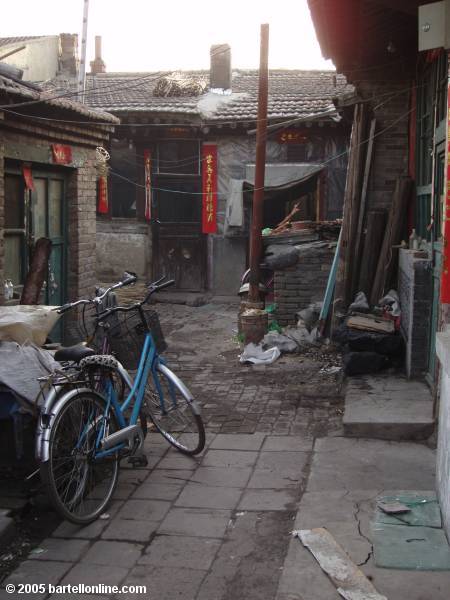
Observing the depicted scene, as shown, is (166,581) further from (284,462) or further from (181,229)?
(181,229)

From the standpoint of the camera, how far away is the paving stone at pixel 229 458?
5.71 meters

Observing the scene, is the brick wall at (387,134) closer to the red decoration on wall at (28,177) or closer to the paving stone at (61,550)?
the red decoration on wall at (28,177)

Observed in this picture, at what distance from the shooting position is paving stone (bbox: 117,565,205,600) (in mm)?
3662

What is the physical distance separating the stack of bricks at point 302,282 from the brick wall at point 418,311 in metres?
3.94

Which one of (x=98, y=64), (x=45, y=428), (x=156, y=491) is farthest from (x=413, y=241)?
(x=98, y=64)

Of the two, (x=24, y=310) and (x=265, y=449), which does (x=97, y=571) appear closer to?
(x=24, y=310)

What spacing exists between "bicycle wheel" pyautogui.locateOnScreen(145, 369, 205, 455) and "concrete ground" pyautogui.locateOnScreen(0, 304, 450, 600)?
123 millimetres

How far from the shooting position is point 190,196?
57.5ft

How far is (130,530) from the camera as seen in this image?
4465 millimetres

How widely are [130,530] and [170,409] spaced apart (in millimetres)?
1475

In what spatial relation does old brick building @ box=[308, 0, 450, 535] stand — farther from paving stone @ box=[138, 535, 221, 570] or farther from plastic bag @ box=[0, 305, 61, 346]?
plastic bag @ box=[0, 305, 61, 346]

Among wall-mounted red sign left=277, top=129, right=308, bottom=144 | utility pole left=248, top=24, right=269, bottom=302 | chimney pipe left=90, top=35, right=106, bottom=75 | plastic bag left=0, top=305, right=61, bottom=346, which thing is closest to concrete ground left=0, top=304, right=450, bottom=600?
plastic bag left=0, top=305, right=61, bottom=346

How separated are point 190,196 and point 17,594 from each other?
14.4 m

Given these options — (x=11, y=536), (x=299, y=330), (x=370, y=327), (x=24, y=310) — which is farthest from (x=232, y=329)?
(x=11, y=536)
